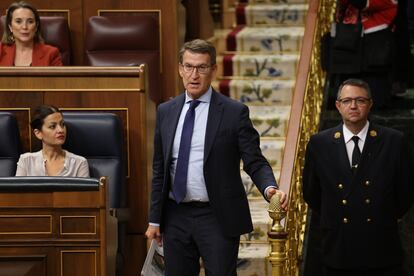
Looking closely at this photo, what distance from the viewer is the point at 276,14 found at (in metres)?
8.47

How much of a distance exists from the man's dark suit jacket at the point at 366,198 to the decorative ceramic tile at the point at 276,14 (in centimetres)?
325

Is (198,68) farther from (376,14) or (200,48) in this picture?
(376,14)

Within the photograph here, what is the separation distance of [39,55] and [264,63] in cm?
195

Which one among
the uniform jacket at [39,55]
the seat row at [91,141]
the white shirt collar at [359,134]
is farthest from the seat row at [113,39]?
the white shirt collar at [359,134]

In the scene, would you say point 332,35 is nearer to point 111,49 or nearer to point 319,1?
point 319,1

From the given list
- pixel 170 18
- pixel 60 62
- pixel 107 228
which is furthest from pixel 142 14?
pixel 107 228

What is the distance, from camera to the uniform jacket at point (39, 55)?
6.48m

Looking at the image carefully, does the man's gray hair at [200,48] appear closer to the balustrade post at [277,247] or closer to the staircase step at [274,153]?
the balustrade post at [277,247]

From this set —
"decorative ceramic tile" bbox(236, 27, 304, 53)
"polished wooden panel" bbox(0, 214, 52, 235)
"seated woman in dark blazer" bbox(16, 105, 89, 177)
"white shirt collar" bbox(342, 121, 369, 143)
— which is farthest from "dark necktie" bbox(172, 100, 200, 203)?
"decorative ceramic tile" bbox(236, 27, 304, 53)

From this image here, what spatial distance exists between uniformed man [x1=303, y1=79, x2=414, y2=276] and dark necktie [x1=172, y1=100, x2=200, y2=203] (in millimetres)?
853

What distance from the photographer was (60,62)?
6559 mm

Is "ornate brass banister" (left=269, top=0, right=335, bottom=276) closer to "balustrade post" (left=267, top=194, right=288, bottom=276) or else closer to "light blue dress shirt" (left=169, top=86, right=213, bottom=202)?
"balustrade post" (left=267, top=194, right=288, bottom=276)

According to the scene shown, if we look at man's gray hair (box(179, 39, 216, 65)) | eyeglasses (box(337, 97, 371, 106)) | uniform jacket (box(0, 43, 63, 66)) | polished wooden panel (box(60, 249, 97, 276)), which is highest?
man's gray hair (box(179, 39, 216, 65))

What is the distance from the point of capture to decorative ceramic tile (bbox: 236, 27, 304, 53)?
8.07 metres
